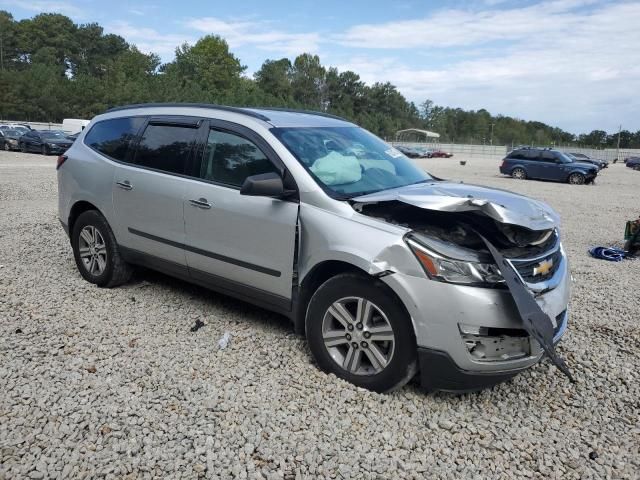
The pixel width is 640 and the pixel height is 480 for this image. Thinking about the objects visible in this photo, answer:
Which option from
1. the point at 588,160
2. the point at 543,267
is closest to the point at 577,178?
the point at 588,160

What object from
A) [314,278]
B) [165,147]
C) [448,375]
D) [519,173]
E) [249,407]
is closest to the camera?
[448,375]

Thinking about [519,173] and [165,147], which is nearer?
[165,147]

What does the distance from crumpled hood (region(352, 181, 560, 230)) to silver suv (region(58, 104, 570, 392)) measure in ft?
0.04

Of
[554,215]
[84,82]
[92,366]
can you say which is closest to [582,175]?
[554,215]

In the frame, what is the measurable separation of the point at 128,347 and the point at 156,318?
631 millimetres

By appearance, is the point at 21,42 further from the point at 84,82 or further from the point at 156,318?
the point at 156,318

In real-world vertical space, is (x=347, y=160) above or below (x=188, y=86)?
below

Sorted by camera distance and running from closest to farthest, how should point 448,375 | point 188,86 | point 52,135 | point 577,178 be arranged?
point 448,375 < point 577,178 < point 52,135 < point 188,86

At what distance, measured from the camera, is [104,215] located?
5211 millimetres

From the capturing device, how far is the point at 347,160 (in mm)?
4164

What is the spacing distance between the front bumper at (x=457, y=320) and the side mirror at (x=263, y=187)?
972mm

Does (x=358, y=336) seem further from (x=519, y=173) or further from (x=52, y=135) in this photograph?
(x=52, y=135)

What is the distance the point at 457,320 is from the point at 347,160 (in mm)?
1621

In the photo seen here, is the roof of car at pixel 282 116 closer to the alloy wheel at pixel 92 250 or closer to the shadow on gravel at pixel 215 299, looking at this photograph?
the alloy wheel at pixel 92 250
